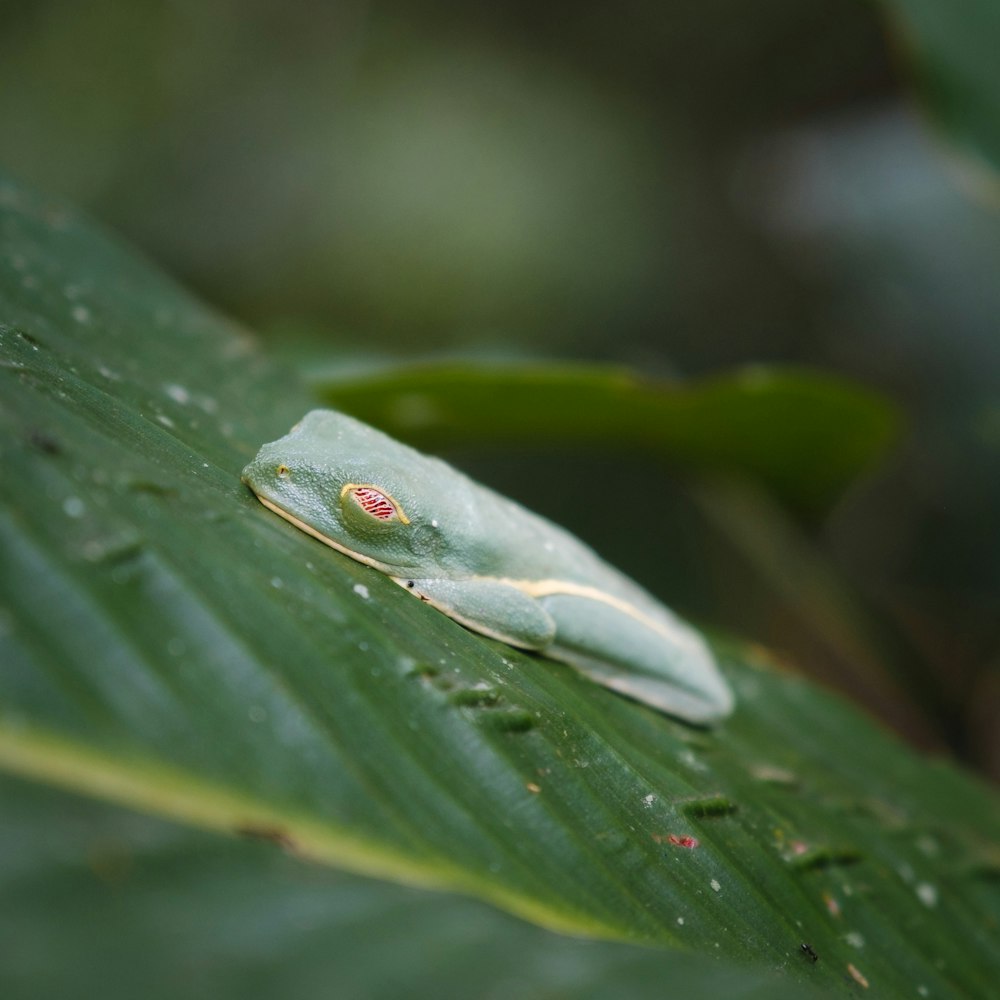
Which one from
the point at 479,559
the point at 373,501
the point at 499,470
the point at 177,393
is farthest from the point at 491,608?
the point at 499,470

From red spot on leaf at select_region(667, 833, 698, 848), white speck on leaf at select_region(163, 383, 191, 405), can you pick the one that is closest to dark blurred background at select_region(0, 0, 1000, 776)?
white speck on leaf at select_region(163, 383, 191, 405)

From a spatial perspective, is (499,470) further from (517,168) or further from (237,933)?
(237,933)

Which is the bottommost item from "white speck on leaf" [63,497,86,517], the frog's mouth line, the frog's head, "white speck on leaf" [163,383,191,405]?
"white speck on leaf" [163,383,191,405]

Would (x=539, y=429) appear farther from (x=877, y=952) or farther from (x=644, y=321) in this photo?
(x=644, y=321)

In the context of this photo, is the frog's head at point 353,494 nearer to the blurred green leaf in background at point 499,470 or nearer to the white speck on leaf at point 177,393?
the blurred green leaf in background at point 499,470

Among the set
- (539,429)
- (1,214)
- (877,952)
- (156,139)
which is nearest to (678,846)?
(877,952)

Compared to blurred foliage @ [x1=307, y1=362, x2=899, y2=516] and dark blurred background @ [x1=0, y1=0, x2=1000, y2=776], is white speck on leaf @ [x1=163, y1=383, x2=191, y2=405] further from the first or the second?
dark blurred background @ [x1=0, y1=0, x2=1000, y2=776]

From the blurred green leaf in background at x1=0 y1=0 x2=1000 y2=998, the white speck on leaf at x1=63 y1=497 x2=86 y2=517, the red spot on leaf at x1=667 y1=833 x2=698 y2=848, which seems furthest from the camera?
the red spot on leaf at x1=667 y1=833 x2=698 y2=848
